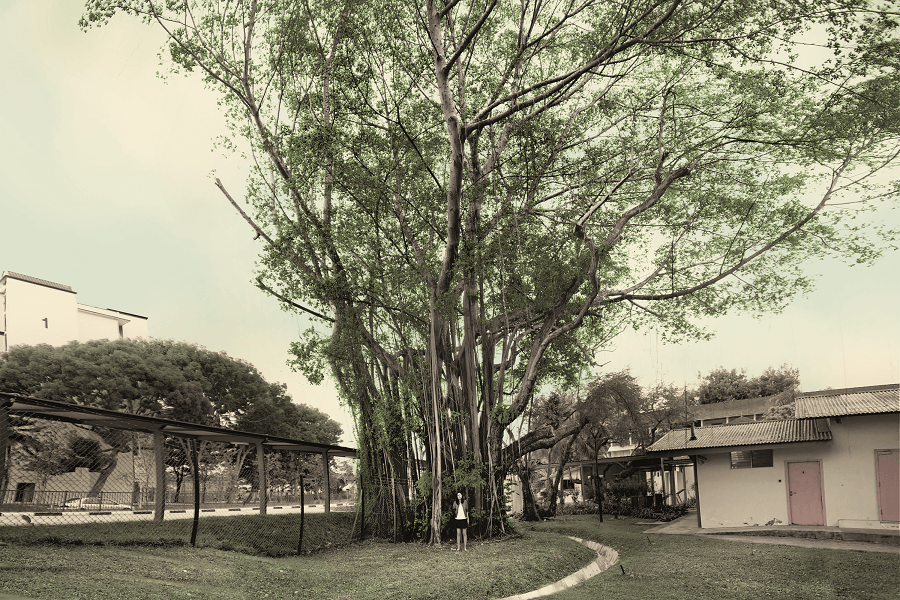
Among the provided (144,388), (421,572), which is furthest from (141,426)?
(144,388)

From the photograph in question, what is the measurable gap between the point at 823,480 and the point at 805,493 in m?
0.66

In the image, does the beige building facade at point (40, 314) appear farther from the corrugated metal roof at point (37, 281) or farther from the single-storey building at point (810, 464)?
the single-storey building at point (810, 464)

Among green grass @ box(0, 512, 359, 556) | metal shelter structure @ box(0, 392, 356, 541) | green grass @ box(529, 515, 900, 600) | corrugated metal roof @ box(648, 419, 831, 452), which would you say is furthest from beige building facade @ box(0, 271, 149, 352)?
green grass @ box(529, 515, 900, 600)

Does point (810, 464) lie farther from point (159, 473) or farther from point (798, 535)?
point (159, 473)

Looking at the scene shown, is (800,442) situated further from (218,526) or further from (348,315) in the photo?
(218,526)

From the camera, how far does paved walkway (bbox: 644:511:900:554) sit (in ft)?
41.1

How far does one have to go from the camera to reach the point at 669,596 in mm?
7633

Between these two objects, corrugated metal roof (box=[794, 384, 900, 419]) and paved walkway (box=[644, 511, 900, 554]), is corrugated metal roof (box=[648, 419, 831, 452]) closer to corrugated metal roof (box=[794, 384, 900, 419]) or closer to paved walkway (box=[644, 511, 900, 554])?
corrugated metal roof (box=[794, 384, 900, 419])

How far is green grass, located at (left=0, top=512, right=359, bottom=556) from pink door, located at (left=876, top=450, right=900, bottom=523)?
12.0 metres

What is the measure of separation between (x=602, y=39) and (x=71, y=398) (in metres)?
25.5

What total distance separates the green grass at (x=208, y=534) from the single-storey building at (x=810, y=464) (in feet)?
30.8

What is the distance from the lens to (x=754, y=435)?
57.1ft

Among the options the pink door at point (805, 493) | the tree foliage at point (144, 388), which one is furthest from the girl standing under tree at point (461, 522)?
the tree foliage at point (144, 388)

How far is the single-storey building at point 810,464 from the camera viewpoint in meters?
14.7
